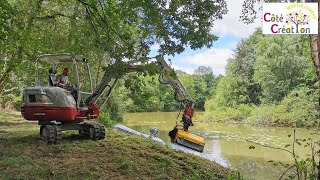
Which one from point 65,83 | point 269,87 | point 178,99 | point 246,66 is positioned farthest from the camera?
point 246,66

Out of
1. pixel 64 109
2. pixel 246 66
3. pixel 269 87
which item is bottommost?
pixel 64 109

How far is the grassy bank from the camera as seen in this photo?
21.4 feet

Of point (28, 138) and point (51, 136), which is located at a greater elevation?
point (51, 136)

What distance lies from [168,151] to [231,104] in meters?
41.0

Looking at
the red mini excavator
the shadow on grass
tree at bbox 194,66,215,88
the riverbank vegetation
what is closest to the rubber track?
the red mini excavator

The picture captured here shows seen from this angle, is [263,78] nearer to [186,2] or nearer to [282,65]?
[282,65]

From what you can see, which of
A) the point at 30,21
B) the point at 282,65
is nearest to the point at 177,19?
the point at 30,21

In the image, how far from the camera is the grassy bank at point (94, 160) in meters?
6.53

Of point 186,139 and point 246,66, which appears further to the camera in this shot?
point 246,66

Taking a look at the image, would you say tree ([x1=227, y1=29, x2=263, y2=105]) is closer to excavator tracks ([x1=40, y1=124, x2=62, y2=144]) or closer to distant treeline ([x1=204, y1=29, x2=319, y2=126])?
distant treeline ([x1=204, y1=29, x2=319, y2=126])

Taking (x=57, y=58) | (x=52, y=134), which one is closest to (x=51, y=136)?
(x=52, y=134)

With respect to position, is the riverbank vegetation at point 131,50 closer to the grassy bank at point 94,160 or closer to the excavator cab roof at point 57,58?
the excavator cab roof at point 57,58

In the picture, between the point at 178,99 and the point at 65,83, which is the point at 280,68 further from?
the point at 65,83

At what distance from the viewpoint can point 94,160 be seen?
7.54 meters
